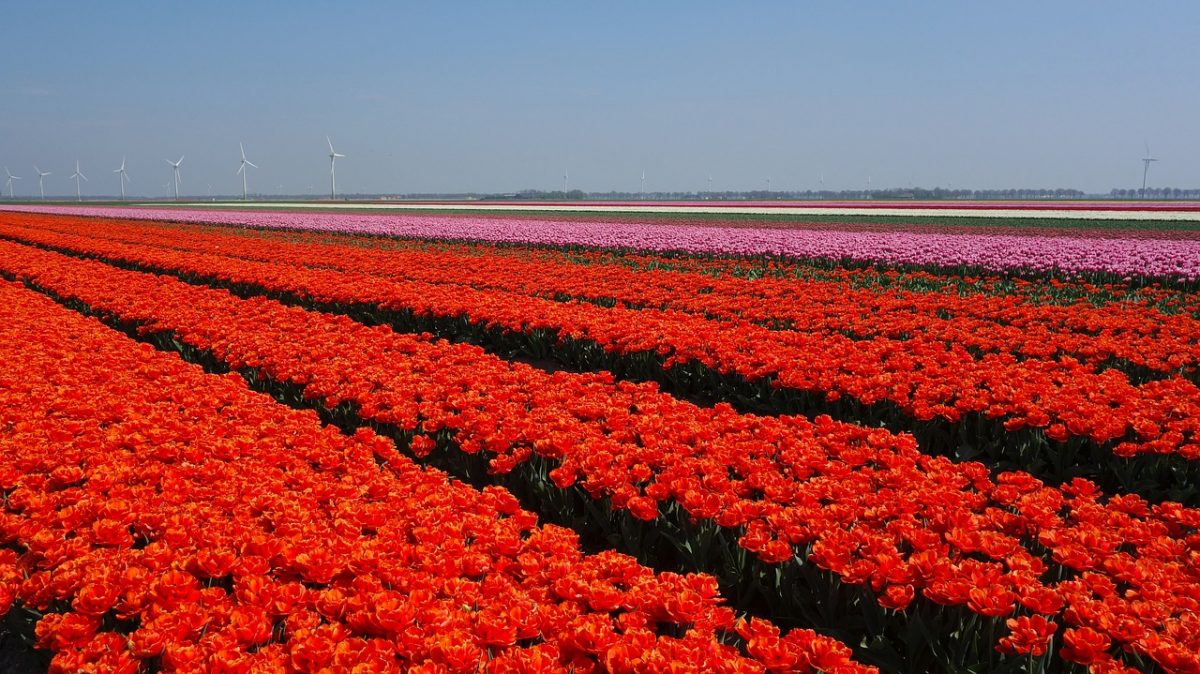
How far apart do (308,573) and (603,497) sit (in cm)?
201

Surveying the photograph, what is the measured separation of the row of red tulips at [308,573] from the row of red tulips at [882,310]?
6.34m

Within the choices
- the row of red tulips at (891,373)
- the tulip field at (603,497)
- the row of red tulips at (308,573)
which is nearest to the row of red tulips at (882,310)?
the tulip field at (603,497)

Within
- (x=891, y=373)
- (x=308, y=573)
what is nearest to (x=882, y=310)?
(x=891, y=373)

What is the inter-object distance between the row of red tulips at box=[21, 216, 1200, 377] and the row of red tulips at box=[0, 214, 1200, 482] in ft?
3.30

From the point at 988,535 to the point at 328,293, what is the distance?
12.8m

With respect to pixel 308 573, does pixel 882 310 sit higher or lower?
higher

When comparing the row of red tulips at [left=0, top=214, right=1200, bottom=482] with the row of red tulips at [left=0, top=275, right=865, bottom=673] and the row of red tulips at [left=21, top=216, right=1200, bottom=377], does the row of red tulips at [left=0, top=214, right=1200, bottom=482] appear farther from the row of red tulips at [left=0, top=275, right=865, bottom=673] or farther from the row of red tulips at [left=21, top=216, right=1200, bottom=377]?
the row of red tulips at [left=0, top=275, right=865, bottom=673]

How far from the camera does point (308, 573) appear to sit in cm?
331

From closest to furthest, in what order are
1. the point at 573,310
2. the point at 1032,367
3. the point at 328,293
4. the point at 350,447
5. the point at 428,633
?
the point at 428,633 < the point at 350,447 < the point at 1032,367 < the point at 573,310 < the point at 328,293

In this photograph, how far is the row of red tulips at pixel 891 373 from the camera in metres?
5.75

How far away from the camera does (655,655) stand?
2.65 metres

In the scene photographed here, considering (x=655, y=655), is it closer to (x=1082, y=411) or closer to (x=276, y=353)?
(x=1082, y=411)

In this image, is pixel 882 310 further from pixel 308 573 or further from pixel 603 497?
pixel 308 573

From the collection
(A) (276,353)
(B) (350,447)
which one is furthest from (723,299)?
(B) (350,447)
